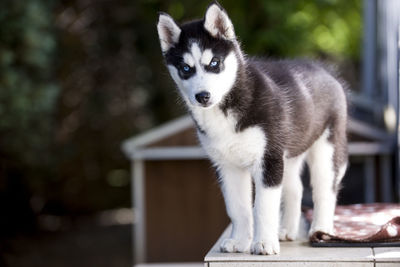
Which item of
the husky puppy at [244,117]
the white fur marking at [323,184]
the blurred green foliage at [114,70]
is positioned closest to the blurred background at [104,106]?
the blurred green foliage at [114,70]

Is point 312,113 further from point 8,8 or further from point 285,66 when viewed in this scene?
point 8,8

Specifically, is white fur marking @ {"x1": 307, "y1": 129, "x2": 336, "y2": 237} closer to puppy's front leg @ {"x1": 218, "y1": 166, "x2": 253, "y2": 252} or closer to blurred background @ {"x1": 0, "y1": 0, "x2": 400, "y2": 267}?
puppy's front leg @ {"x1": 218, "y1": 166, "x2": 253, "y2": 252}

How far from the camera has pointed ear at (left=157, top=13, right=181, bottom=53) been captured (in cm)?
408

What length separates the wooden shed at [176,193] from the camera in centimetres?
1223

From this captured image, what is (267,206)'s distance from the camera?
162 inches

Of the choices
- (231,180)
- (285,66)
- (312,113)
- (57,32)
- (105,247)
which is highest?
(57,32)

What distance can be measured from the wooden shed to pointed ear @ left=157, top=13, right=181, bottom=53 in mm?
7849

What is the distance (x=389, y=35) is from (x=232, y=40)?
225 inches

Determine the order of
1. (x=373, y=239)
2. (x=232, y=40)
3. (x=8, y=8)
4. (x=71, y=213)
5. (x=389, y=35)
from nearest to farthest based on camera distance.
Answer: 1. (x=232, y=40)
2. (x=373, y=239)
3. (x=389, y=35)
4. (x=8, y=8)
5. (x=71, y=213)

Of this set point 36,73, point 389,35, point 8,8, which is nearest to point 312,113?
point 389,35

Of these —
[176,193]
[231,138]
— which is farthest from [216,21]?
[176,193]

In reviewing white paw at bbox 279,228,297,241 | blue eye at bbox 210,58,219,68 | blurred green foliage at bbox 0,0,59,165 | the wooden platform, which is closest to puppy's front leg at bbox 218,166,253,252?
the wooden platform

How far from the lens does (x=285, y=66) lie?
4.75m

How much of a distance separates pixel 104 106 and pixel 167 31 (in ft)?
44.9
